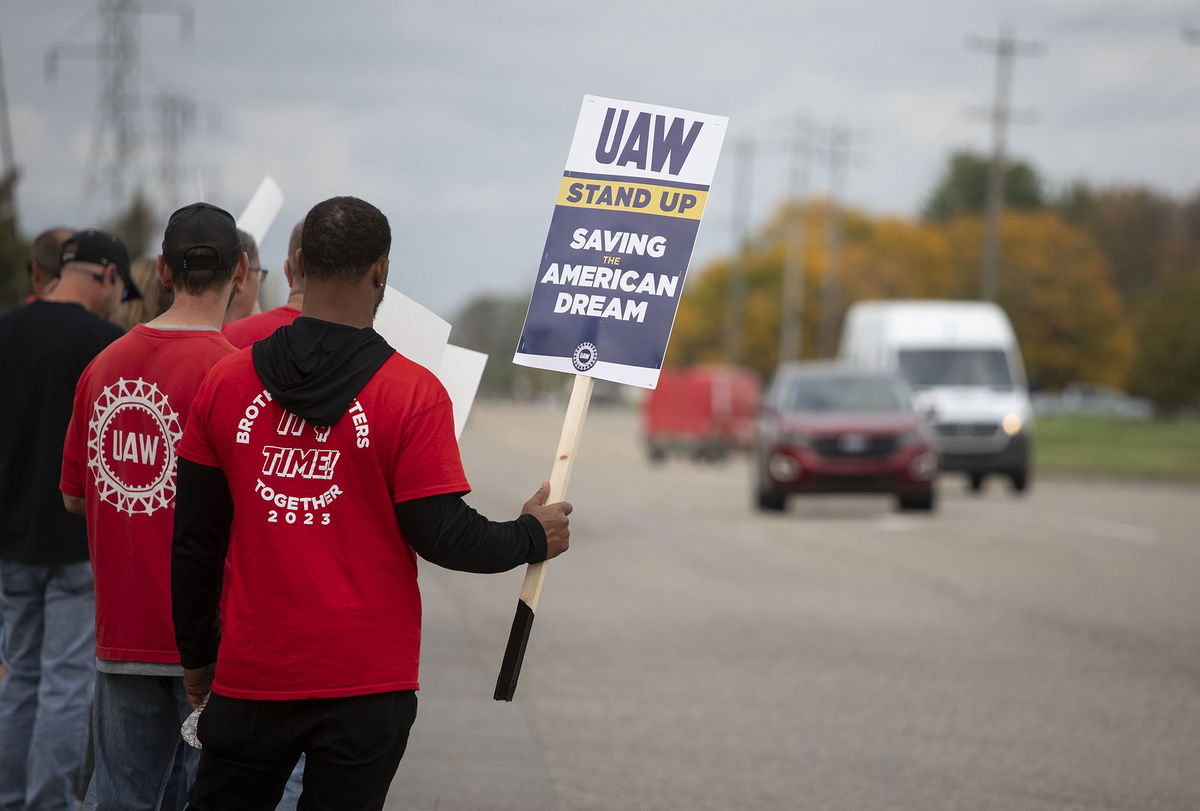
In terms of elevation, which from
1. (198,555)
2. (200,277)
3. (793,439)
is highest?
(200,277)

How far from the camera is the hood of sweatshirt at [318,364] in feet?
11.5

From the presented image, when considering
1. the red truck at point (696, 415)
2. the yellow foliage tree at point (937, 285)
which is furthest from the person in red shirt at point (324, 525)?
the yellow foliage tree at point (937, 285)

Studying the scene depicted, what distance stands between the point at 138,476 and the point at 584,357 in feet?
3.81

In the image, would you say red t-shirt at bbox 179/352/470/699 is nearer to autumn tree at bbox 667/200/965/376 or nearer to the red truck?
the red truck

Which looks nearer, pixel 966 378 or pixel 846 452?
pixel 846 452

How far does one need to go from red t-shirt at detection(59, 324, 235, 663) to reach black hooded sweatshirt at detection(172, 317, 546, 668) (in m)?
0.35

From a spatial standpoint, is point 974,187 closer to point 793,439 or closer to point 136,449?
point 793,439

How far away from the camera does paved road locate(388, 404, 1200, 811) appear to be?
6895 millimetres

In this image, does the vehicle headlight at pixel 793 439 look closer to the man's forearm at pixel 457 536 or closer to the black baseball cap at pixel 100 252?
the black baseball cap at pixel 100 252

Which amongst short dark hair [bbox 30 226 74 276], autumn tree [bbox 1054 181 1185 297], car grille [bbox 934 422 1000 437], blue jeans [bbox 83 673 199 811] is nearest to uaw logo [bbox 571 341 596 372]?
blue jeans [bbox 83 673 199 811]

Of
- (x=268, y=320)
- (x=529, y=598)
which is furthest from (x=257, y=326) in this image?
(x=529, y=598)

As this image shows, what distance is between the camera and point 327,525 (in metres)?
3.52

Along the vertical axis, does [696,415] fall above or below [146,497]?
below

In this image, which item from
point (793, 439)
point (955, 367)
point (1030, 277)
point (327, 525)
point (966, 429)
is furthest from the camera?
point (1030, 277)
